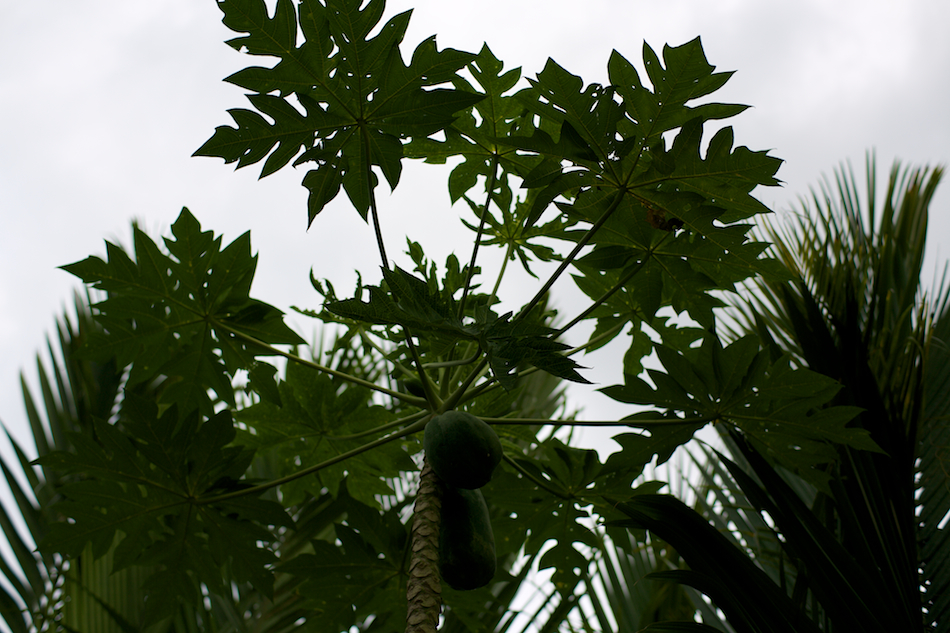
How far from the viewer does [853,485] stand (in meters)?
1.73

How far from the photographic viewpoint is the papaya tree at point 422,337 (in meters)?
1.52

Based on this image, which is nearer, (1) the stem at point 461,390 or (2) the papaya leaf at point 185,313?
(1) the stem at point 461,390

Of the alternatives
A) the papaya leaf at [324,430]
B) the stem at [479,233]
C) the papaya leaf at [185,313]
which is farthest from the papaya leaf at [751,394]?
the papaya leaf at [185,313]

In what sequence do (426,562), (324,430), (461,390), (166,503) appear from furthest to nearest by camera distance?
(324,430) < (166,503) < (461,390) < (426,562)

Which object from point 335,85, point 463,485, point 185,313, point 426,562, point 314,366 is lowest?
point 426,562

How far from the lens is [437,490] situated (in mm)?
1599

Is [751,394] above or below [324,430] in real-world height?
below

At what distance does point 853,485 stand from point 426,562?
1.02 m

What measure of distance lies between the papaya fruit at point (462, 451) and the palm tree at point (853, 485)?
31cm

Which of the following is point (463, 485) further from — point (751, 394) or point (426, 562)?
point (751, 394)

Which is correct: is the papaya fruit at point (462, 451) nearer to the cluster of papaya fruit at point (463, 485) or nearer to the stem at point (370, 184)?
the cluster of papaya fruit at point (463, 485)

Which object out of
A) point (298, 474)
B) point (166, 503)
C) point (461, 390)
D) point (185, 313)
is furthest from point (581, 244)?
point (166, 503)

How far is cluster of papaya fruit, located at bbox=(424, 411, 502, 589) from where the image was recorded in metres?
1.50

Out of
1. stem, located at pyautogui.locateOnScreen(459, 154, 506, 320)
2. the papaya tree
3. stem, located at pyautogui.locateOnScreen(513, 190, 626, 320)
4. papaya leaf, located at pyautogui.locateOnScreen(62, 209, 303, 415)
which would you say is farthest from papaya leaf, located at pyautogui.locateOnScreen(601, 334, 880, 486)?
papaya leaf, located at pyautogui.locateOnScreen(62, 209, 303, 415)
